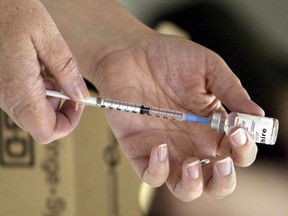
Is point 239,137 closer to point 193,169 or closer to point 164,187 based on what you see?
point 193,169

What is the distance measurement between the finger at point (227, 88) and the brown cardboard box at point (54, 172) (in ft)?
4.82

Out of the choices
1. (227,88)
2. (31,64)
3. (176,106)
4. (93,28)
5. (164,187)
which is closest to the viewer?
(31,64)

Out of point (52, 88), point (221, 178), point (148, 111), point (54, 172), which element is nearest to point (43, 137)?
point (52, 88)

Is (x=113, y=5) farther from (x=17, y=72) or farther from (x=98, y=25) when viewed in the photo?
(x=17, y=72)

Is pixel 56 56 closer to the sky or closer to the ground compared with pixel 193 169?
closer to the sky

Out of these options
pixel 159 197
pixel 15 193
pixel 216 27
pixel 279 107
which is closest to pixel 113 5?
pixel 216 27

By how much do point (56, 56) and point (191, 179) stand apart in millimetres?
324

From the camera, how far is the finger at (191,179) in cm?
88

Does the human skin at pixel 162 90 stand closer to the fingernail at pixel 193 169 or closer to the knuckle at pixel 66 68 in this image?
the fingernail at pixel 193 169

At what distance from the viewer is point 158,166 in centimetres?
91

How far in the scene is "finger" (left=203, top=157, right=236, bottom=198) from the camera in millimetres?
876

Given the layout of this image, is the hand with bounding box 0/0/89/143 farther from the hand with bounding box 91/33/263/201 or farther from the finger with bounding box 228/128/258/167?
the finger with bounding box 228/128/258/167

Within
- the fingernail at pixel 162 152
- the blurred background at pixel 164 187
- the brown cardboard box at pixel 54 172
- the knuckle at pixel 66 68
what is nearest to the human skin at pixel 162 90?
the fingernail at pixel 162 152

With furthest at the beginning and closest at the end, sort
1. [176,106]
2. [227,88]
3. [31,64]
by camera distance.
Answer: [176,106], [227,88], [31,64]
